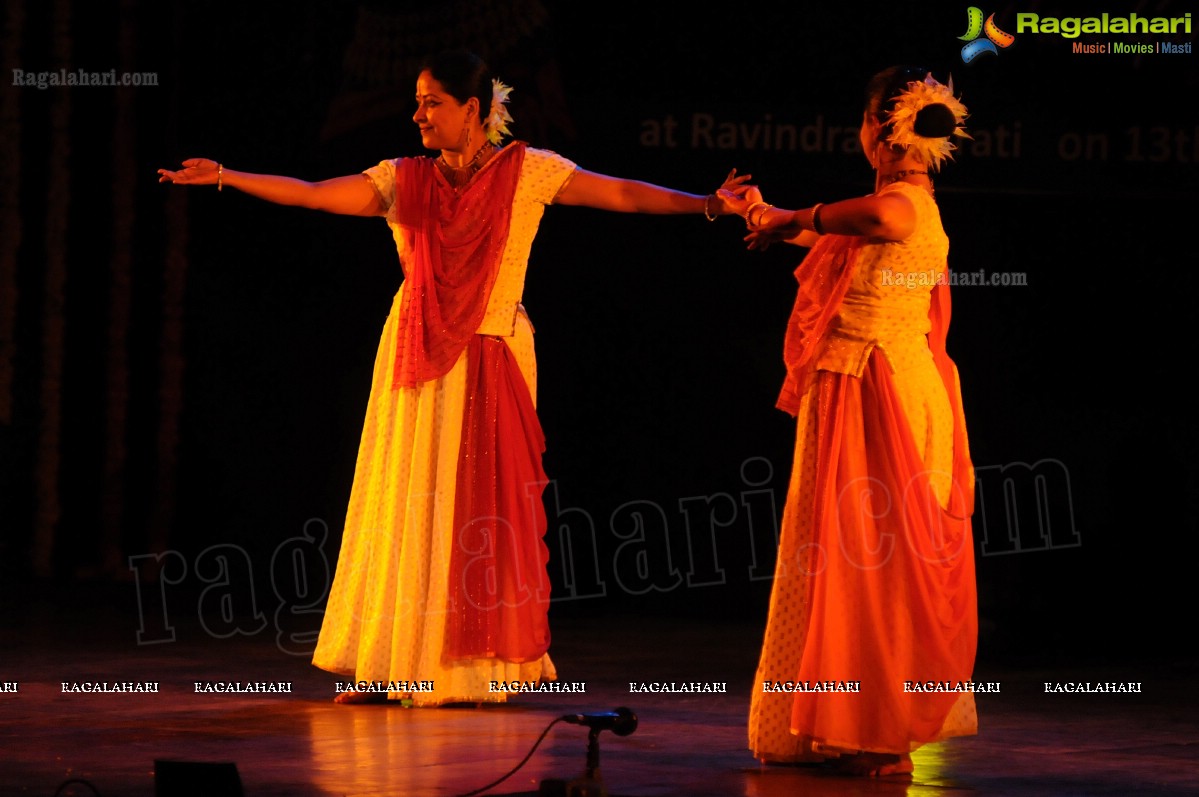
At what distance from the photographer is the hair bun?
3918mm

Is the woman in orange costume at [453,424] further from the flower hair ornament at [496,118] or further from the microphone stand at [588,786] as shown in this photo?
the microphone stand at [588,786]

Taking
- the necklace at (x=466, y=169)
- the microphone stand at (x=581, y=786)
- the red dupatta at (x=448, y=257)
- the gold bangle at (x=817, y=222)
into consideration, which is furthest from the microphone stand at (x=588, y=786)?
the necklace at (x=466, y=169)

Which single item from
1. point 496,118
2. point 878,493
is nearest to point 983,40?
point 496,118

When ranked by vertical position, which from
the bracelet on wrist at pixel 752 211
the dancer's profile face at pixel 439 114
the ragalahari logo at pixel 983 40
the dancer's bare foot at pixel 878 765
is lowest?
the dancer's bare foot at pixel 878 765

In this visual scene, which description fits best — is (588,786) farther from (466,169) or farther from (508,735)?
(466,169)

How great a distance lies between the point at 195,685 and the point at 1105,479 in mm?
3795

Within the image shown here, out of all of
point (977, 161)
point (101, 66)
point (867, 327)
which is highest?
point (101, 66)

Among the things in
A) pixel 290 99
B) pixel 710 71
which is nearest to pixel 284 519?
pixel 290 99

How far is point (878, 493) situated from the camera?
12.8ft

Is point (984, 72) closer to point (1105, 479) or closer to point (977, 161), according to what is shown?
point (977, 161)

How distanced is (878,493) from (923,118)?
2.59ft

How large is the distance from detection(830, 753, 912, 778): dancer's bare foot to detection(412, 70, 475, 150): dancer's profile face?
2.00 meters

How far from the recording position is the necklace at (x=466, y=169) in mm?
4953

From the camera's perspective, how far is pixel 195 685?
511 centimetres
